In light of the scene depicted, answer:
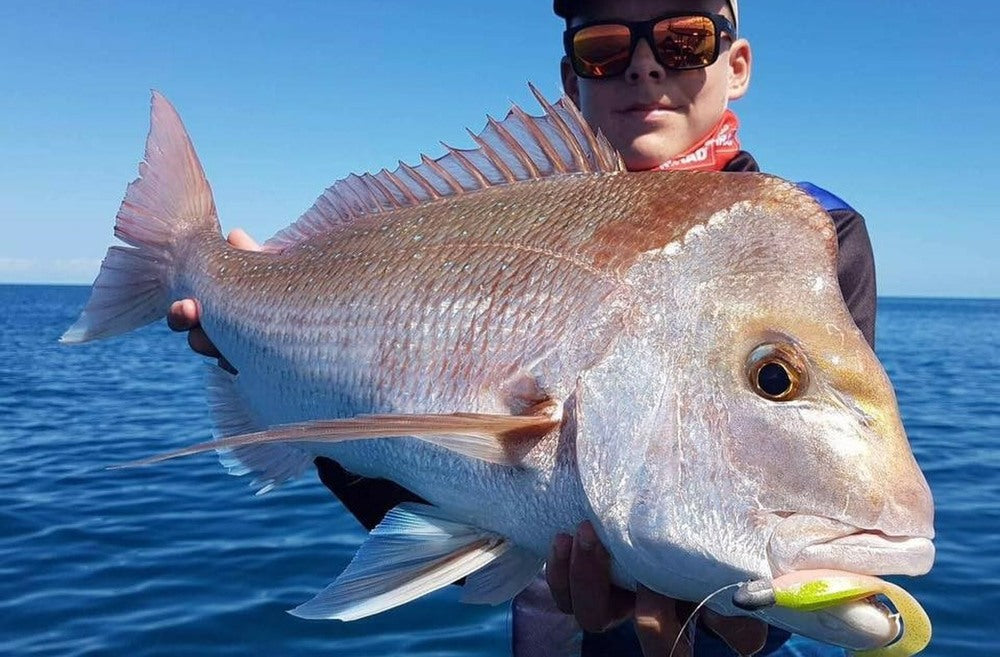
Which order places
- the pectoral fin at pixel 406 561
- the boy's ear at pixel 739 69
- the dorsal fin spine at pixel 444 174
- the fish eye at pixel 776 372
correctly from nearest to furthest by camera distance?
the fish eye at pixel 776 372
the pectoral fin at pixel 406 561
the dorsal fin spine at pixel 444 174
the boy's ear at pixel 739 69

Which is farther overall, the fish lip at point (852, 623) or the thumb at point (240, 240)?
the thumb at point (240, 240)

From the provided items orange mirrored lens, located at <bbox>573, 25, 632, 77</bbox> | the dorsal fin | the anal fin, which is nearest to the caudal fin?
the anal fin

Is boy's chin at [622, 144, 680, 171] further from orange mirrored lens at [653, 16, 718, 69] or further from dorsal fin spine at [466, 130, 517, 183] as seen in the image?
dorsal fin spine at [466, 130, 517, 183]

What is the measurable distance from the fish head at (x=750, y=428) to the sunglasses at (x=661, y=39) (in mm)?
1189

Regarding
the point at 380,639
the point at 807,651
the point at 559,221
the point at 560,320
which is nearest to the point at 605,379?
the point at 560,320

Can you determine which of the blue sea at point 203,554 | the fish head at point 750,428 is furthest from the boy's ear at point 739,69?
the blue sea at point 203,554

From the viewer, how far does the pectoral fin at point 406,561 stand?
6.93ft

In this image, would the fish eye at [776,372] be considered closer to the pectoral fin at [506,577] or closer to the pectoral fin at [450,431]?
the pectoral fin at [450,431]

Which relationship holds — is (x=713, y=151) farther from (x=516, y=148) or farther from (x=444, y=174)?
(x=444, y=174)

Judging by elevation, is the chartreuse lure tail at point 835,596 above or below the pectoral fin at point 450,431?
below

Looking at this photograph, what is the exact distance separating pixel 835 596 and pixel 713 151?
191 cm

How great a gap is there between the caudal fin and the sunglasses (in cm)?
160

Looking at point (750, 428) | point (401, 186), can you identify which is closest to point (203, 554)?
point (401, 186)

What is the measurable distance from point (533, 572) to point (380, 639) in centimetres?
376
